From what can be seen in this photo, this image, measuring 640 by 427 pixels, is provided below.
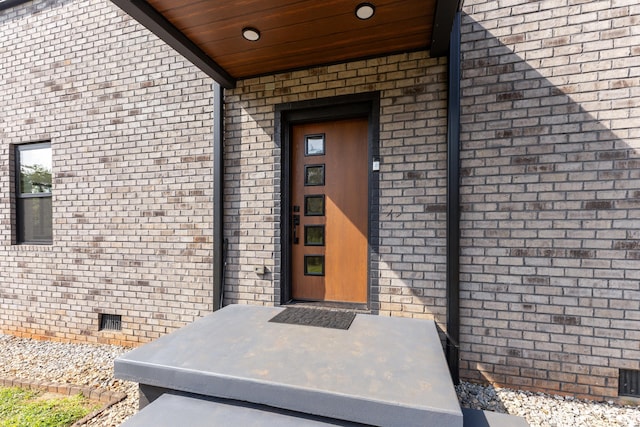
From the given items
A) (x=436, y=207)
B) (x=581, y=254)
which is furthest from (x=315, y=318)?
(x=581, y=254)

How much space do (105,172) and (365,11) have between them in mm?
3227

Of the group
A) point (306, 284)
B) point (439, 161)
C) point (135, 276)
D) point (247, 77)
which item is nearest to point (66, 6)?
point (247, 77)

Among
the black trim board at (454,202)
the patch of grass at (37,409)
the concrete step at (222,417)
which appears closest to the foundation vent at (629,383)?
the black trim board at (454,202)

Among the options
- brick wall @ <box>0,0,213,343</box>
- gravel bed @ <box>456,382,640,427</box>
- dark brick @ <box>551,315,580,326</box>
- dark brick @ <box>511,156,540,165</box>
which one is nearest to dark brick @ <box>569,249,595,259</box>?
dark brick @ <box>551,315,580,326</box>

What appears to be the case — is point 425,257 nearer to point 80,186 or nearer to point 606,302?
point 606,302

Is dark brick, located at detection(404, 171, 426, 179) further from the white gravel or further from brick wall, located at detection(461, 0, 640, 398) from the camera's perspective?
the white gravel

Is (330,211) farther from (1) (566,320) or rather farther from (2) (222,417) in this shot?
(1) (566,320)

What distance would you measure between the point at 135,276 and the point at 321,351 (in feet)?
9.10

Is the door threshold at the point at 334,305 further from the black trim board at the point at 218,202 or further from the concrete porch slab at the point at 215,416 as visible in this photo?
the concrete porch slab at the point at 215,416

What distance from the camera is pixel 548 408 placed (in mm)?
2141

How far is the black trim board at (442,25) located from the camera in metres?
1.94

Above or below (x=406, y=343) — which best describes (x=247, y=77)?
above

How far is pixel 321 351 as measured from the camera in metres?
1.46

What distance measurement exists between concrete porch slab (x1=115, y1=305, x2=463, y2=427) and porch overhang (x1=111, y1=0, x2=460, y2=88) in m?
2.13
